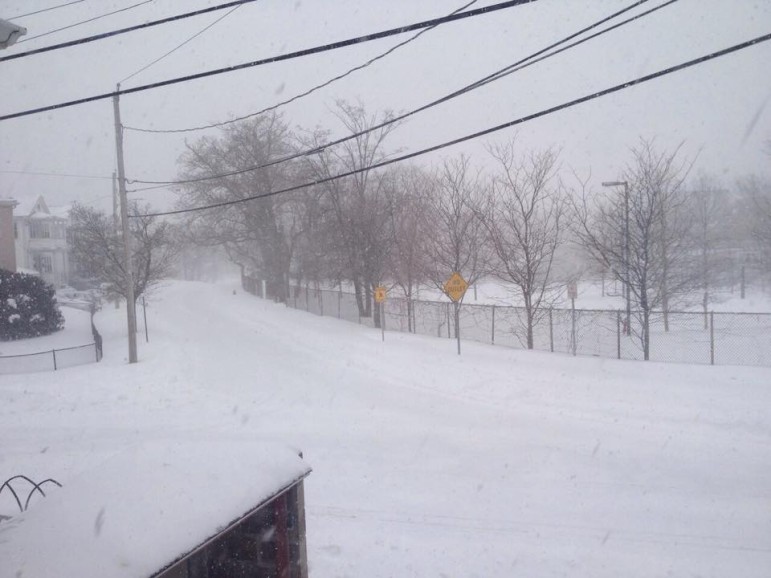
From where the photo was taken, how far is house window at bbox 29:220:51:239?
4591cm

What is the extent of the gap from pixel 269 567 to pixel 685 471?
6.09 m

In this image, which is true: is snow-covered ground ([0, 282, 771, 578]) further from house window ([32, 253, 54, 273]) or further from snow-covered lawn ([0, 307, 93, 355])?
house window ([32, 253, 54, 273])

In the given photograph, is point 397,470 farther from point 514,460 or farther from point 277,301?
point 277,301

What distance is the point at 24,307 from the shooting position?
79.9ft

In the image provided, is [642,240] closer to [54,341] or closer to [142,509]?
[142,509]

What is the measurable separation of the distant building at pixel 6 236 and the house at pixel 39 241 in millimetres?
8898

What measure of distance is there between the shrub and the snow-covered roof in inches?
978

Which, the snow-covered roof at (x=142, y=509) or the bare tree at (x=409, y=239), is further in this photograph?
the bare tree at (x=409, y=239)

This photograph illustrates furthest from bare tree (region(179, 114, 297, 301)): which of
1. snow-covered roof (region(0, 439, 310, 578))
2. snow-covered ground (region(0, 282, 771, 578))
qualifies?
snow-covered roof (region(0, 439, 310, 578))

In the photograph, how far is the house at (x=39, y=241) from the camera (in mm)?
41878

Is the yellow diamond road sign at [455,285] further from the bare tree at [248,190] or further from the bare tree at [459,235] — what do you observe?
the bare tree at [248,190]

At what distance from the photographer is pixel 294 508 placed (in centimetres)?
421

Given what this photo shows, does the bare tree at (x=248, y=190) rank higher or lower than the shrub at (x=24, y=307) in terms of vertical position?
higher

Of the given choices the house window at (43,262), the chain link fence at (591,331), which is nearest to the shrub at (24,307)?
the chain link fence at (591,331)
